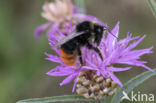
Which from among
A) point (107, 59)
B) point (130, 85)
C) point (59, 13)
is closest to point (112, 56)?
point (107, 59)

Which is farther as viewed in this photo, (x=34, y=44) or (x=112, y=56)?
(x=34, y=44)

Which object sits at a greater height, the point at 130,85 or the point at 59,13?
the point at 59,13

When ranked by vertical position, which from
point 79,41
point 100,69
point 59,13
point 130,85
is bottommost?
point 130,85

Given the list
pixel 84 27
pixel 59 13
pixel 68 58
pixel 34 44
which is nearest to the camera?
pixel 68 58

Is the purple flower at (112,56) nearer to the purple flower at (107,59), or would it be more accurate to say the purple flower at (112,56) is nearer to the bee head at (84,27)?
the purple flower at (107,59)

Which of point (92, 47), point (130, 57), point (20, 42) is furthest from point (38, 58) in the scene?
point (130, 57)

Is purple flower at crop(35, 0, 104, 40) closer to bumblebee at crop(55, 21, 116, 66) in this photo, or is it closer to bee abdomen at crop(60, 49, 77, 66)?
bumblebee at crop(55, 21, 116, 66)

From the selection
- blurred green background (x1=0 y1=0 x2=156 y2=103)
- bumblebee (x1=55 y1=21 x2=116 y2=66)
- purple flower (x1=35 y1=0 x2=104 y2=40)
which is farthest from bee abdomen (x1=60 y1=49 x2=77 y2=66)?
blurred green background (x1=0 y1=0 x2=156 y2=103)

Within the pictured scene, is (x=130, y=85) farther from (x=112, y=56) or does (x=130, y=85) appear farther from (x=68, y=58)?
(x=68, y=58)
